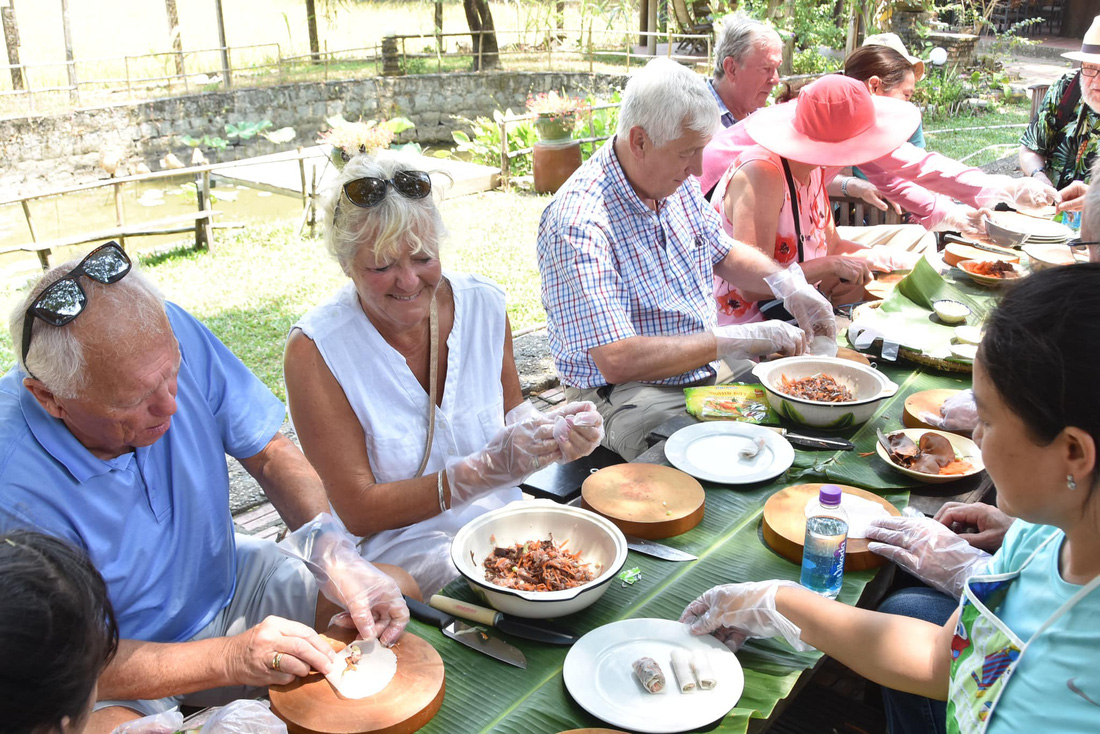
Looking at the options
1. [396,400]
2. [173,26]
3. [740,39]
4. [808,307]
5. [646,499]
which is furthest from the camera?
[173,26]

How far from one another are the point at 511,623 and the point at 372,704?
0.30m

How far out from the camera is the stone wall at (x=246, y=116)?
15180mm

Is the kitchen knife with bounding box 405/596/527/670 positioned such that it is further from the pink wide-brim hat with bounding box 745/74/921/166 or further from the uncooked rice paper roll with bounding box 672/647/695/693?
the pink wide-brim hat with bounding box 745/74/921/166

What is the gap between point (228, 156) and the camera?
17.3 metres

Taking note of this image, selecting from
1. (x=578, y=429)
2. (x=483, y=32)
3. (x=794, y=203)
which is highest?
(x=483, y=32)

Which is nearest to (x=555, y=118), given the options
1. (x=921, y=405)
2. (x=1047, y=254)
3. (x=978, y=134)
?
(x=978, y=134)

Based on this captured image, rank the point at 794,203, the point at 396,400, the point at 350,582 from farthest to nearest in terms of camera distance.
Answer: the point at 794,203, the point at 396,400, the point at 350,582

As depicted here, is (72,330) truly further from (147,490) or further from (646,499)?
(646,499)

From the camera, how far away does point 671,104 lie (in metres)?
2.71

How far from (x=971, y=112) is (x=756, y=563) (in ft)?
47.2

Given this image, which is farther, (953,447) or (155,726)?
(953,447)

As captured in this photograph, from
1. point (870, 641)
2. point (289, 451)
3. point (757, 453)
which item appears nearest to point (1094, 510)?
point (870, 641)

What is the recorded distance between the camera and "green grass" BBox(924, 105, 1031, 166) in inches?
412

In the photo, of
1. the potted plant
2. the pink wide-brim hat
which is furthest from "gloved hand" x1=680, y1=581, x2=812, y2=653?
the potted plant
